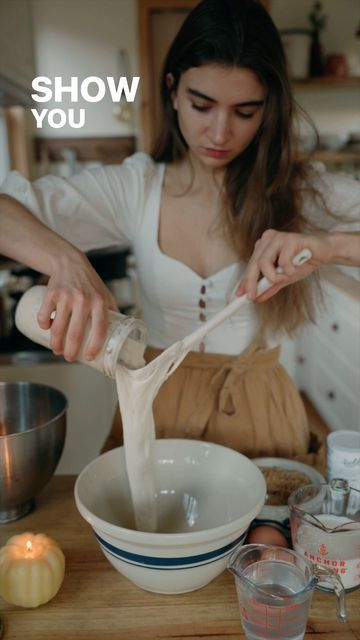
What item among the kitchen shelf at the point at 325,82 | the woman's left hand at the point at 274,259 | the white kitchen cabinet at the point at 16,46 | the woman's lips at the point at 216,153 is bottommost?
the woman's left hand at the point at 274,259

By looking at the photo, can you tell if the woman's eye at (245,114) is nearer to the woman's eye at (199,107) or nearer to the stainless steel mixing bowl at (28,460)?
the woman's eye at (199,107)

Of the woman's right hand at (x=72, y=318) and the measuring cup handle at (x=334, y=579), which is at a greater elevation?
the woman's right hand at (x=72, y=318)

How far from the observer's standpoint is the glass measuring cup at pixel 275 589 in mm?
506

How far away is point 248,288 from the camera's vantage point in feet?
2.29

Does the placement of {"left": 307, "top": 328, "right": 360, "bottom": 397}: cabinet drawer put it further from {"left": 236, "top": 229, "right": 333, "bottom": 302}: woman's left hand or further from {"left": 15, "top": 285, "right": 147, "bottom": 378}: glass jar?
{"left": 15, "top": 285, "right": 147, "bottom": 378}: glass jar

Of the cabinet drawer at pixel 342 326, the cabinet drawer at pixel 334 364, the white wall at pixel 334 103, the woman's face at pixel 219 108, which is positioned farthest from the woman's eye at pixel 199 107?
the white wall at pixel 334 103

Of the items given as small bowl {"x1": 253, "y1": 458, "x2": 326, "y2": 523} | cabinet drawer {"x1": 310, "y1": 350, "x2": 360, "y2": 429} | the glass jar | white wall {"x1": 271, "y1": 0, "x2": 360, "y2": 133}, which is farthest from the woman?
white wall {"x1": 271, "y1": 0, "x2": 360, "y2": 133}

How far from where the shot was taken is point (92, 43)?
1.98m

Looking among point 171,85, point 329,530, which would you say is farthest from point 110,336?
point 171,85

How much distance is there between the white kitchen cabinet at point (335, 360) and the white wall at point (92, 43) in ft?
3.21

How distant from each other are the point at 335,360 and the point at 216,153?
1491 mm

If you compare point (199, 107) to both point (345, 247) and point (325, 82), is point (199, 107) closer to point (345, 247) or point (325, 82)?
point (345, 247)

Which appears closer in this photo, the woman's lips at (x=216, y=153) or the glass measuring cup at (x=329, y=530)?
the glass measuring cup at (x=329, y=530)

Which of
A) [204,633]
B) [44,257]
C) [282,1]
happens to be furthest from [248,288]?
[282,1]
